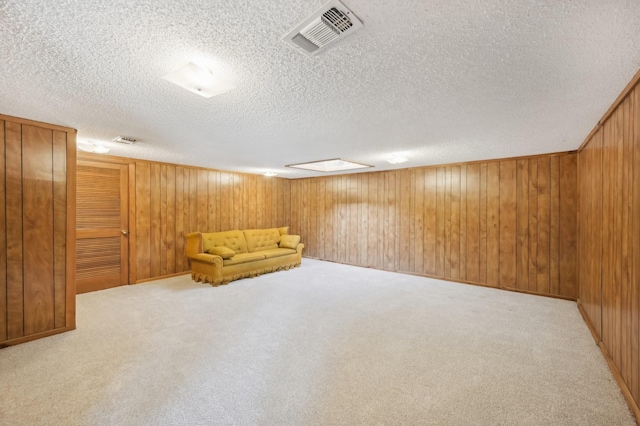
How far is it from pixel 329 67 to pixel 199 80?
2.95ft

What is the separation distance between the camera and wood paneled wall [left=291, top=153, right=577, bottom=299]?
413 cm

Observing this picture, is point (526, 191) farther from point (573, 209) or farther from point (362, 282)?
point (362, 282)

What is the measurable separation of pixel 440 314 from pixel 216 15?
12.2 ft

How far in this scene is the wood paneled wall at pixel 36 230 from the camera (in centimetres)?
260

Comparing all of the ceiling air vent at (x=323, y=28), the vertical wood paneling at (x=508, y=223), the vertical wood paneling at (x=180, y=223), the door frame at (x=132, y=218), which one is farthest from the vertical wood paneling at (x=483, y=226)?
the door frame at (x=132, y=218)

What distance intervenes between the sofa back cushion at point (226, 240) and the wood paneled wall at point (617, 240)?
550cm

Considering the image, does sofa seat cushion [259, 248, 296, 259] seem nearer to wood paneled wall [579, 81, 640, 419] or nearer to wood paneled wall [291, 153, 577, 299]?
wood paneled wall [291, 153, 577, 299]

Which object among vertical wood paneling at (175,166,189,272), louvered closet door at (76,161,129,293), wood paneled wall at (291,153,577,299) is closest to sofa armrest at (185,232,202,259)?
vertical wood paneling at (175,166,189,272)

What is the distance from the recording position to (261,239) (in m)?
6.31

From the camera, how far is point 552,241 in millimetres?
4160

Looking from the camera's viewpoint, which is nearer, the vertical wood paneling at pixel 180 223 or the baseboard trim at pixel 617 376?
the baseboard trim at pixel 617 376

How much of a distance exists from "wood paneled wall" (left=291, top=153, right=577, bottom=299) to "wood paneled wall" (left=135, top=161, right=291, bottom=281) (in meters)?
2.14

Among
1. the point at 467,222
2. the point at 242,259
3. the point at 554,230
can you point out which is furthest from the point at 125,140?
the point at 554,230

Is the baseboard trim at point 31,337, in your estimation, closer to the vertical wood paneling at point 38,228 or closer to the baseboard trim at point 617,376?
the vertical wood paneling at point 38,228
